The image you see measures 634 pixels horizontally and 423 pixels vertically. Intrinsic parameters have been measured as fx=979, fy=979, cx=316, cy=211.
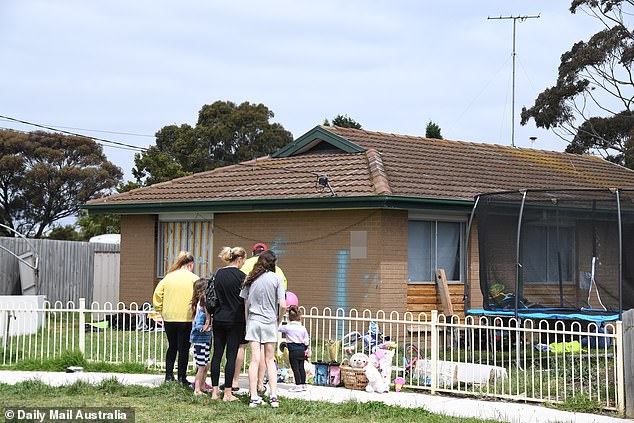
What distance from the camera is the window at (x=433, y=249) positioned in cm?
1842

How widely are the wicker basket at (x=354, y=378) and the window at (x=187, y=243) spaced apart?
832cm

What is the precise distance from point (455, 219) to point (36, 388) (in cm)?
974

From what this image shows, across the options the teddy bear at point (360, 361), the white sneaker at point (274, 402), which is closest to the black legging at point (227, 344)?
the white sneaker at point (274, 402)

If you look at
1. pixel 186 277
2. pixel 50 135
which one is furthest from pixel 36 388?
pixel 50 135

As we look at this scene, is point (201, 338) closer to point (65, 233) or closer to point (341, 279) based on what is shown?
point (341, 279)

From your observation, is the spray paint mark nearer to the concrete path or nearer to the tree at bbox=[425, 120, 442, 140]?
the concrete path

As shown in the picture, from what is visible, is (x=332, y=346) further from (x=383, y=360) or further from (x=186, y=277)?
(x=186, y=277)

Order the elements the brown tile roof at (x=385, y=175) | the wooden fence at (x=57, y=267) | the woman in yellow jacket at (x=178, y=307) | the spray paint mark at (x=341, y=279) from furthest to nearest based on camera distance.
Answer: the wooden fence at (x=57, y=267) → the brown tile roof at (x=385, y=175) → the spray paint mark at (x=341, y=279) → the woman in yellow jacket at (x=178, y=307)

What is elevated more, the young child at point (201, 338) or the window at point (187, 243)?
the window at point (187, 243)

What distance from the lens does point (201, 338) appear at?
11.7 metres

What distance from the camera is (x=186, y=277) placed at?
12.1m

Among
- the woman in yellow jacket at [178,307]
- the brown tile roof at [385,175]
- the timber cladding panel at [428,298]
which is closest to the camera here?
the woman in yellow jacket at [178,307]

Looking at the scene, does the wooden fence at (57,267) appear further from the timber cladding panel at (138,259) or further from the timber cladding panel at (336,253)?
the timber cladding panel at (336,253)

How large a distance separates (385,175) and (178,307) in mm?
7380
